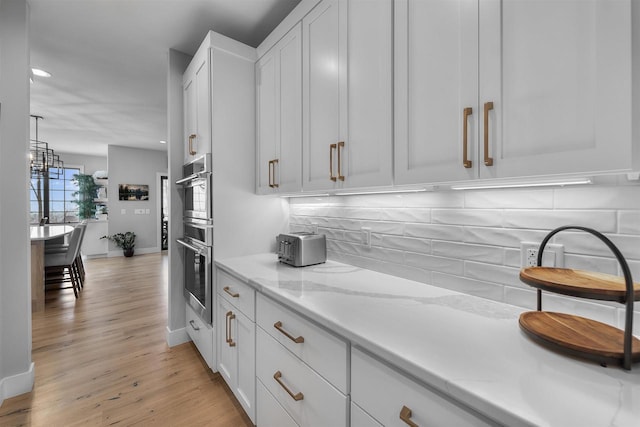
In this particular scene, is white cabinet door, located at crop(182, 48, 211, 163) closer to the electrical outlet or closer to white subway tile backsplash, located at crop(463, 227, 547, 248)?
white subway tile backsplash, located at crop(463, 227, 547, 248)

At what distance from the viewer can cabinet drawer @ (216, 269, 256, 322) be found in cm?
151

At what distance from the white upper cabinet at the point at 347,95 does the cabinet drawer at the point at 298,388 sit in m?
0.78

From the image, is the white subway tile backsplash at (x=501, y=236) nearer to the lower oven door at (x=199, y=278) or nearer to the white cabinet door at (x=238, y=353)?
the white cabinet door at (x=238, y=353)

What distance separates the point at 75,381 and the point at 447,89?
2.91 metres

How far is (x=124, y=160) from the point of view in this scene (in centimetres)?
681

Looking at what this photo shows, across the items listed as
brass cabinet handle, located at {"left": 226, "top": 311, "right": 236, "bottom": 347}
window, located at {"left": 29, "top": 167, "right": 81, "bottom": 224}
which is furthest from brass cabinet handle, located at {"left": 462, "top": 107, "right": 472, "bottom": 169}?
window, located at {"left": 29, "top": 167, "right": 81, "bottom": 224}

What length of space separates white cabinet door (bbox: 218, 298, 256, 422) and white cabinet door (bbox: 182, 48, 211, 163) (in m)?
1.14

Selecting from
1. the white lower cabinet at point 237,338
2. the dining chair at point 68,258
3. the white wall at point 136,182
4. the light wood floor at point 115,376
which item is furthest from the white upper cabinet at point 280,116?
the white wall at point 136,182

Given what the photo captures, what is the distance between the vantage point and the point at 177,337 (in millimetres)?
2584

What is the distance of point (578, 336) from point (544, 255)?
34cm

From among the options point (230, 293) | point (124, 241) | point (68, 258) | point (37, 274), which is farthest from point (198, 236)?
point (124, 241)

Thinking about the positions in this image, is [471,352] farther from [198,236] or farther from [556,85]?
[198,236]

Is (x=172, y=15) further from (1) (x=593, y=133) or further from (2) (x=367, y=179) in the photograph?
(1) (x=593, y=133)

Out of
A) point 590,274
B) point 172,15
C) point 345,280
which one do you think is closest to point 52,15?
point 172,15
